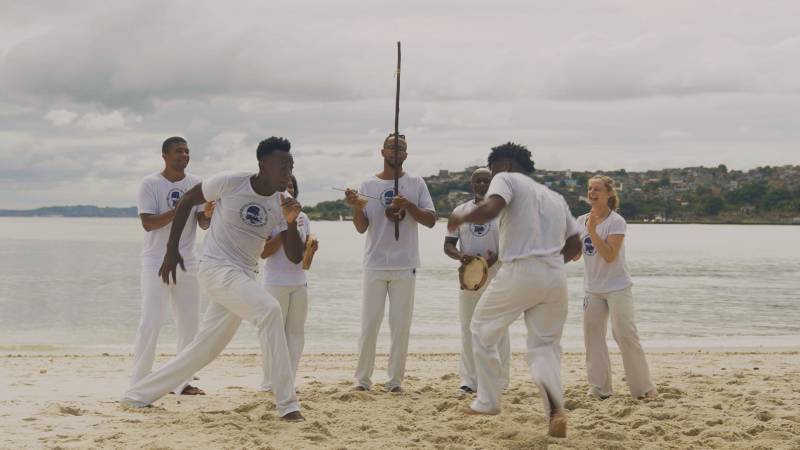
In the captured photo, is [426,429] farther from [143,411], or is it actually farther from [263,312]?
[143,411]

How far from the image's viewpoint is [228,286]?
6.84 m

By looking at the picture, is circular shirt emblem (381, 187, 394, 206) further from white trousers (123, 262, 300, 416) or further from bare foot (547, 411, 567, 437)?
bare foot (547, 411, 567, 437)

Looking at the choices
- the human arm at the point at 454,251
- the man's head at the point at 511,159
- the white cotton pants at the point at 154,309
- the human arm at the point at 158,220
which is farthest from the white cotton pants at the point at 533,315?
the human arm at the point at 158,220

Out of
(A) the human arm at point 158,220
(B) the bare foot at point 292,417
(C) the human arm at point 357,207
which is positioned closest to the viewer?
(B) the bare foot at point 292,417

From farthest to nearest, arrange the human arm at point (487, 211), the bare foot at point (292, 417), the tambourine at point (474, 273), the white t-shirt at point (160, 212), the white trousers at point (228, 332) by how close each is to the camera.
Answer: the tambourine at point (474, 273), the white t-shirt at point (160, 212), the bare foot at point (292, 417), the white trousers at point (228, 332), the human arm at point (487, 211)

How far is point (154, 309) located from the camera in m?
7.81

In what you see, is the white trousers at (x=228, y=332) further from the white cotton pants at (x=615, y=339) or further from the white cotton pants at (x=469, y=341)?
the white cotton pants at (x=615, y=339)

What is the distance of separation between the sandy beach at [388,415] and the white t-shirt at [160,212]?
1276 millimetres

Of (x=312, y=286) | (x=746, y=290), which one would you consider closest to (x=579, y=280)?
(x=746, y=290)

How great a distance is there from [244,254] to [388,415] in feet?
5.61

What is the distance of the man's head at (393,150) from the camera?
27.3ft

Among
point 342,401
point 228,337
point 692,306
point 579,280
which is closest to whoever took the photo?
point 228,337

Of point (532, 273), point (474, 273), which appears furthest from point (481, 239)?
point (532, 273)

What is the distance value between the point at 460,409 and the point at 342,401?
44.2 inches
